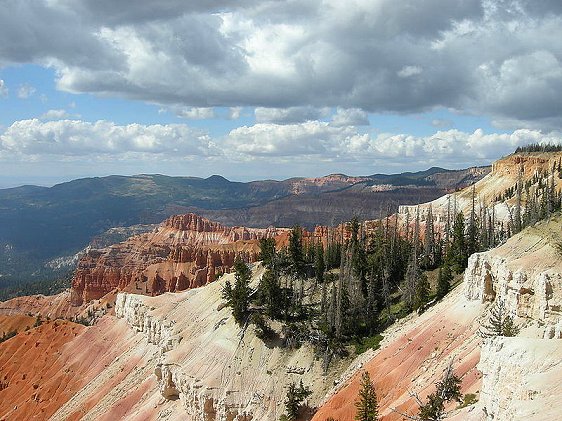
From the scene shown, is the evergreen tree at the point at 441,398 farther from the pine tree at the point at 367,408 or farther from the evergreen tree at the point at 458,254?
the evergreen tree at the point at 458,254

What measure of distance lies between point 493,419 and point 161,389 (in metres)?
53.1

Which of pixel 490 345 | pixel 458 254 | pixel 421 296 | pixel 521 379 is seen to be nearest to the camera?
pixel 521 379

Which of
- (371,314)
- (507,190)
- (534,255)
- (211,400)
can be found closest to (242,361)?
(211,400)

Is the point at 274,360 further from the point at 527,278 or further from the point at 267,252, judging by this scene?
the point at 527,278

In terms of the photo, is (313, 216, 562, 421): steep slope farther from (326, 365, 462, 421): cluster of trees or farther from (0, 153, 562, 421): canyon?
(326, 365, 462, 421): cluster of trees

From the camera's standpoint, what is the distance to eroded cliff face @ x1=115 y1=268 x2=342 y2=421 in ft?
197

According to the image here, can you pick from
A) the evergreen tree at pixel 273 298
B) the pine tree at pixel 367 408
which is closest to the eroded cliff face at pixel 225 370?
the evergreen tree at pixel 273 298

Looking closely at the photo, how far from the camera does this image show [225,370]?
6494 centimetres

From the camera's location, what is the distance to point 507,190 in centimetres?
15688

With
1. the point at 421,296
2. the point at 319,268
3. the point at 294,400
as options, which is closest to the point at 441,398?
the point at 294,400

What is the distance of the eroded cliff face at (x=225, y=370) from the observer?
6000 cm

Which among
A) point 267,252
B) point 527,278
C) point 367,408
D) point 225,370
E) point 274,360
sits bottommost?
point 225,370

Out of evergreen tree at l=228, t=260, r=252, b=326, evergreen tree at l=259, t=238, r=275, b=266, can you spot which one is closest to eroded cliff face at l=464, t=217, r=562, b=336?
evergreen tree at l=228, t=260, r=252, b=326

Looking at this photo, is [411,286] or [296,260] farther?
[296,260]
